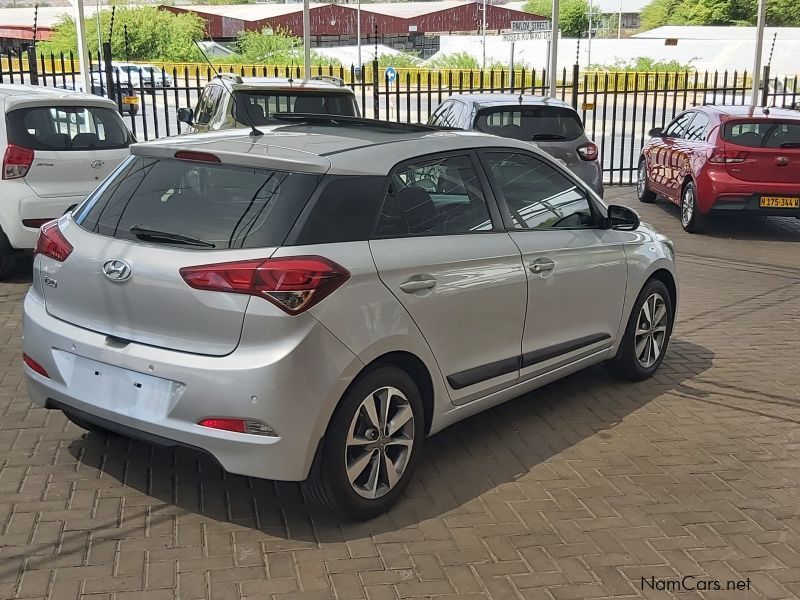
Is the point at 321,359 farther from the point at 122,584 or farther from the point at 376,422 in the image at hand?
the point at 122,584

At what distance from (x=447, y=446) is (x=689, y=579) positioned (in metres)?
1.63

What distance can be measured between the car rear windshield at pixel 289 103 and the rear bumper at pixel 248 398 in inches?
242

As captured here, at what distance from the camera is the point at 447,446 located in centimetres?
504

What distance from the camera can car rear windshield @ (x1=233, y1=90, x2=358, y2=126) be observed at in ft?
32.3

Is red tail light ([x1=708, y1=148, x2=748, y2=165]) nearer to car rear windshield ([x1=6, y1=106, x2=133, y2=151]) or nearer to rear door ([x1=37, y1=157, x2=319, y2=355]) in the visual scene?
car rear windshield ([x1=6, y1=106, x2=133, y2=151])

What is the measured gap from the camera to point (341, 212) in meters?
3.92

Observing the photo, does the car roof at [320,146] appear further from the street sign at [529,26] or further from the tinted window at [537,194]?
the street sign at [529,26]

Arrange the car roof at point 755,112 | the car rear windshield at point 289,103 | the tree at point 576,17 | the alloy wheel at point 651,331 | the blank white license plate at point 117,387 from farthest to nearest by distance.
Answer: the tree at point 576,17 → the car roof at point 755,112 → the car rear windshield at point 289,103 → the alloy wheel at point 651,331 → the blank white license plate at point 117,387

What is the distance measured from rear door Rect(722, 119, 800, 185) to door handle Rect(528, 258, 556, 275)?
24.5 ft

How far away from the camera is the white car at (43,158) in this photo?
813 cm

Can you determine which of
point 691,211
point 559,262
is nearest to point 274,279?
point 559,262

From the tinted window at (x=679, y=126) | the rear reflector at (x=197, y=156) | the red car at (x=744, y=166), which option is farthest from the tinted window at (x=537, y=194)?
the tinted window at (x=679, y=126)

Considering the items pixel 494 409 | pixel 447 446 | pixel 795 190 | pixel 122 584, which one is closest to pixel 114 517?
pixel 122 584

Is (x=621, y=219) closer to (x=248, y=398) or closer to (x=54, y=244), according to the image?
(x=248, y=398)
